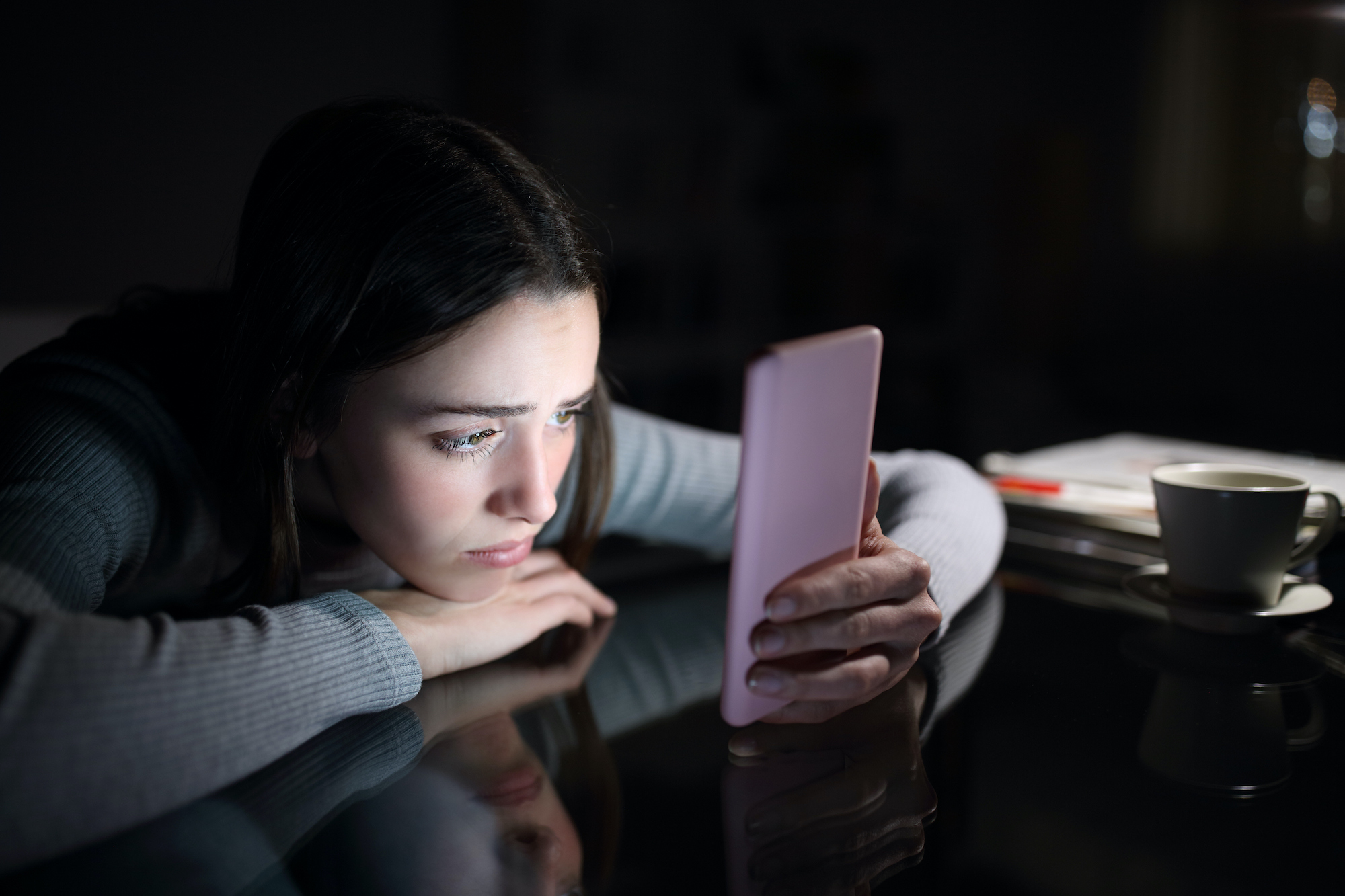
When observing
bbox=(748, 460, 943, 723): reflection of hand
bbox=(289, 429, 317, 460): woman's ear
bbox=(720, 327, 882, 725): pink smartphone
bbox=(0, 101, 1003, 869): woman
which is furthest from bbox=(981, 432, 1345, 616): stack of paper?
bbox=(289, 429, 317, 460): woman's ear

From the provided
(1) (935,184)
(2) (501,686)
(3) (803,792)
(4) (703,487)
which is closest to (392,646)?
(2) (501,686)

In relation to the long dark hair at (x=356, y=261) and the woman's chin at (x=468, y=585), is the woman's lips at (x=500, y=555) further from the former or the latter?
the long dark hair at (x=356, y=261)

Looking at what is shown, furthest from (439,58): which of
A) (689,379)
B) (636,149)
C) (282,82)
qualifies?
(689,379)

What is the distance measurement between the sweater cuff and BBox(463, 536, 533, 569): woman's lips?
8 centimetres

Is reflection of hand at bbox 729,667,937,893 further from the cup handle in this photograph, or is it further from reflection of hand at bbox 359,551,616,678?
the cup handle

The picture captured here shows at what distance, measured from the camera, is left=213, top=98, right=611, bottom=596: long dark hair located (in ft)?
2.16

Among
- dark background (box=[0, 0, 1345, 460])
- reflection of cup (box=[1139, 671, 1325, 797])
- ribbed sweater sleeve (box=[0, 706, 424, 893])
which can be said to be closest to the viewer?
ribbed sweater sleeve (box=[0, 706, 424, 893])

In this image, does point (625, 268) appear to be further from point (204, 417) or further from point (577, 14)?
point (204, 417)

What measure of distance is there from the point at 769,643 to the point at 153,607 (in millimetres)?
581

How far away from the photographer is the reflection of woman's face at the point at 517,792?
1.48ft

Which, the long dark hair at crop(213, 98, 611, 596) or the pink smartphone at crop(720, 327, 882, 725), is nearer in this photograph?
the pink smartphone at crop(720, 327, 882, 725)

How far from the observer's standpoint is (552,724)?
61cm

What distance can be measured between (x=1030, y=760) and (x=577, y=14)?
229cm

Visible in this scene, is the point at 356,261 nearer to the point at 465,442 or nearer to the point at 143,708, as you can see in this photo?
the point at 465,442
